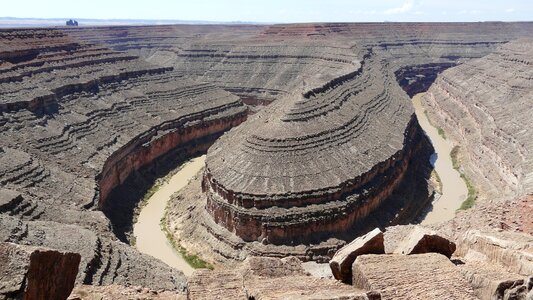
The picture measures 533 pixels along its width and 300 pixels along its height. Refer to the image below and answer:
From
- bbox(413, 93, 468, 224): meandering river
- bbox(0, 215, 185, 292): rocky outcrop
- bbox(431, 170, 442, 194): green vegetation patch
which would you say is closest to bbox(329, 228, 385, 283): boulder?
bbox(0, 215, 185, 292): rocky outcrop

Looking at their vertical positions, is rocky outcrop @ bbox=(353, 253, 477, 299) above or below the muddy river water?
above

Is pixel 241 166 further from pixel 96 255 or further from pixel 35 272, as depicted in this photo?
pixel 35 272

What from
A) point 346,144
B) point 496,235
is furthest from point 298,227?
point 496,235

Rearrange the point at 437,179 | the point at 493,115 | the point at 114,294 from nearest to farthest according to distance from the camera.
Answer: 1. the point at 114,294
2. the point at 437,179
3. the point at 493,115

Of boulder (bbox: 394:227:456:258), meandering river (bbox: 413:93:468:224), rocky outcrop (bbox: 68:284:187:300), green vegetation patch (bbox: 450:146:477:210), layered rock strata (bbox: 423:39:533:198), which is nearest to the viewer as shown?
rocky outcrop (bbox: 68:284:187:300)

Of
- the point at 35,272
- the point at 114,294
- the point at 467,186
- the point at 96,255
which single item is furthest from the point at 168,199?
the point at 35,272

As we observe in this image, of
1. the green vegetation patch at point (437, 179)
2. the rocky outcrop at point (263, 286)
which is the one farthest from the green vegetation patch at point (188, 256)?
the green vegetation patch at point (437, 179)

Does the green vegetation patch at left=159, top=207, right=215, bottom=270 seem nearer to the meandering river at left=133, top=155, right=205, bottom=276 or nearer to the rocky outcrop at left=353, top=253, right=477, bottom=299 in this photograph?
the meandering river at left=133, top=155, right=205, bottom=276
